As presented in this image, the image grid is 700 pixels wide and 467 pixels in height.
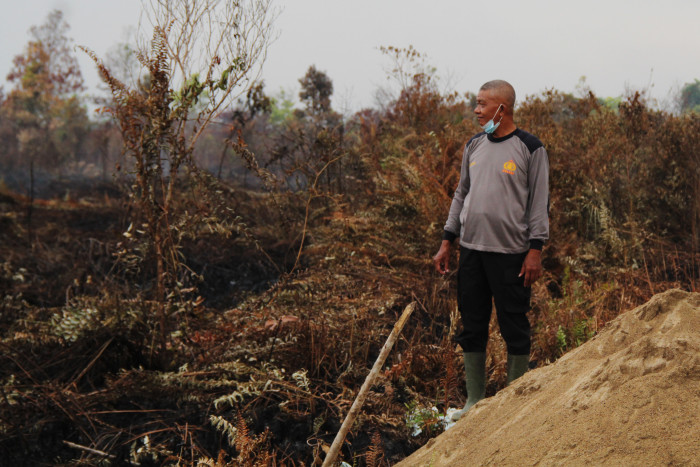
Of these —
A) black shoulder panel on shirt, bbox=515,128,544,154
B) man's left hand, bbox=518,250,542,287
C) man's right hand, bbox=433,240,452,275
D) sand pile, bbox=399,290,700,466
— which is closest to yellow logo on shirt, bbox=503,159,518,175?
black shoulder panel on shirt, bbox=515,128,544,154

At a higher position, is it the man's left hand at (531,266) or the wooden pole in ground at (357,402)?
the man's left hand at (531,266)

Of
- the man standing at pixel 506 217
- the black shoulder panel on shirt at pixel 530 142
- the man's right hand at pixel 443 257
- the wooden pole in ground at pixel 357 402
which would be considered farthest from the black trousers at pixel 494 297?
the wooden pole in ground at pixel 357 402

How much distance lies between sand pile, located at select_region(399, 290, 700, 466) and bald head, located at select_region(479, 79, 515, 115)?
4.12ft

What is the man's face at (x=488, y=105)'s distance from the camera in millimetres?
2971

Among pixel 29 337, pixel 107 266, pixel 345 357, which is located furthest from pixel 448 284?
pixel 107 266

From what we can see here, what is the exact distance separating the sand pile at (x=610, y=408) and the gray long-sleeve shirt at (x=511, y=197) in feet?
2.46

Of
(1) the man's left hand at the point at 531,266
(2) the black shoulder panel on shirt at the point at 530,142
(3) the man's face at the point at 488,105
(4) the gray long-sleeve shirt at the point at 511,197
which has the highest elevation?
(3) the man's face at the point at 488,105

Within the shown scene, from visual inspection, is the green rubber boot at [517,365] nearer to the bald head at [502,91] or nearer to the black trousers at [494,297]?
the black trousers at [494,297]

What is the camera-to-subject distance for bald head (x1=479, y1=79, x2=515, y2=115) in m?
2.97

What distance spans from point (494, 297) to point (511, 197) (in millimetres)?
535

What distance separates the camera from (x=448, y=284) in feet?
17.2

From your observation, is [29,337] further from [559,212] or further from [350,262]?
[559,212]

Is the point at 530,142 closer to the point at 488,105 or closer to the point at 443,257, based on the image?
the point at 488,105

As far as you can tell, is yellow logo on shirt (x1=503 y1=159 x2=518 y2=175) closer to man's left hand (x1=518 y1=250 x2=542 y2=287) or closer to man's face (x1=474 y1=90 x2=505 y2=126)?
man's face (x1=474 y1=90 x2=505 y2=126)
